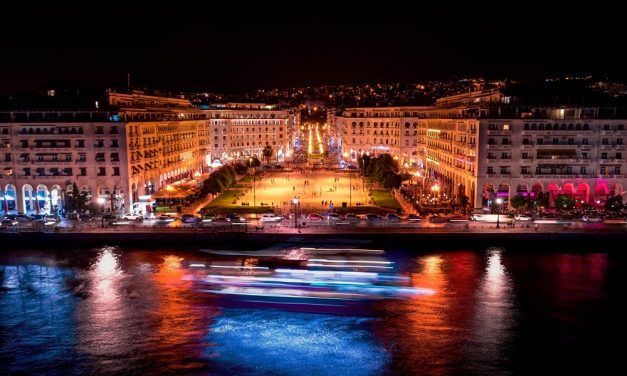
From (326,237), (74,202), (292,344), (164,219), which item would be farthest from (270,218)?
(292,344)

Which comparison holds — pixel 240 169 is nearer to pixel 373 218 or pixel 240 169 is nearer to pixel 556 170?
pixel 373 218

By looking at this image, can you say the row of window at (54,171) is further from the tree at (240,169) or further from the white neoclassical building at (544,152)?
the white neoclassical building at (544,152)

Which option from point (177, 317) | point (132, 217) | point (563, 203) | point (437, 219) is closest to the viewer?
point (177, 317)

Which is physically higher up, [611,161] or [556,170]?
[611,161]

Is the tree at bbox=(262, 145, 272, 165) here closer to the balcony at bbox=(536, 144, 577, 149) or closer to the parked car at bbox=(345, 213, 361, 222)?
the parked car at bbox=(345, 213, 361, 222)

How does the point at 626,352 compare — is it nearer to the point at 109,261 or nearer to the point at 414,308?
the point at 414,308

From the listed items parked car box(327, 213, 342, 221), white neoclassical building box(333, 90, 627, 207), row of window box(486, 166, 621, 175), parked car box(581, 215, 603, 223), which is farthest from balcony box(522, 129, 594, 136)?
parked car box(327, 213, 342, 221)
